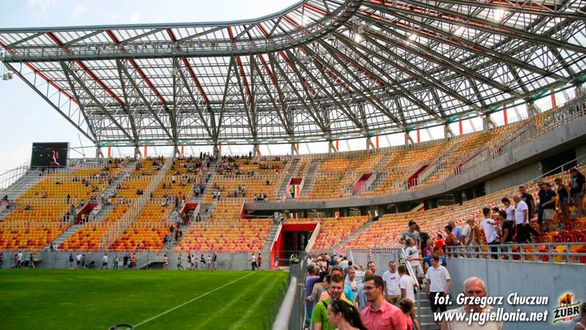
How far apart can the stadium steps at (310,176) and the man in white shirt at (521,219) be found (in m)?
39.7

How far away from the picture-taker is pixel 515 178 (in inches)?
1203

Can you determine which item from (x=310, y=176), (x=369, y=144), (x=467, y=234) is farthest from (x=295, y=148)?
(x=467, y=234)

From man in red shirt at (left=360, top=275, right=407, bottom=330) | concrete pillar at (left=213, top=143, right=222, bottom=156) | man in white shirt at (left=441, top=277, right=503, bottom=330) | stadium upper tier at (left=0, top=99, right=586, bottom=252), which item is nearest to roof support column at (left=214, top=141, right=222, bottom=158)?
concrete pillar at (left=213, top=143, right=222, bottom=156)

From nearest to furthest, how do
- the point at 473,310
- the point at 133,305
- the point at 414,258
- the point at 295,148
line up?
the point at 473,310, the point at 414,258, the point at 133,305, the point at 295,148

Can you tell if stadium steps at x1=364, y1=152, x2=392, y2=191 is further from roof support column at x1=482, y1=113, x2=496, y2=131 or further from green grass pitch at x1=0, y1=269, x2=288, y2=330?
green grass pitch at x1=0, y1=269, x2=288, y2=330

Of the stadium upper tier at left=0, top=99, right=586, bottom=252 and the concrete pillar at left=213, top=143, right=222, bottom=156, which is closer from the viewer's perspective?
the stadium upper tier at left=0, top=99, right=586, bottom=252

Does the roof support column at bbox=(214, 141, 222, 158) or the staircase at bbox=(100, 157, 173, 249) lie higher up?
the roof support column at bbox=(214, 141, 222, 158)

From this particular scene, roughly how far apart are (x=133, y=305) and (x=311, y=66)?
107 feet

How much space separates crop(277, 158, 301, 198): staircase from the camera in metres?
52.8

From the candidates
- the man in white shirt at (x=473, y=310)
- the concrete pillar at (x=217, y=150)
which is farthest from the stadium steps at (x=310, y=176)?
the man in white shirt at (x=473, y=310)

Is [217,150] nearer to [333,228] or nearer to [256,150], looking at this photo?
[256,150]

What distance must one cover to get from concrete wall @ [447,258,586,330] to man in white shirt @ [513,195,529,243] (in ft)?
2.83

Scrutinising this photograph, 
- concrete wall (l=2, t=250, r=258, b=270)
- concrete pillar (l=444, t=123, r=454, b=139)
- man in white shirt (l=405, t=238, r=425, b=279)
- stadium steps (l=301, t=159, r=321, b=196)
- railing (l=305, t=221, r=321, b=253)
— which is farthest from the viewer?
stadium steps (l=301, t=159, r=321, b=196)

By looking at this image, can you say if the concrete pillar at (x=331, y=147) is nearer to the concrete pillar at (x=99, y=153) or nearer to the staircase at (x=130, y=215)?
the staircase at (x=130, y=215)
